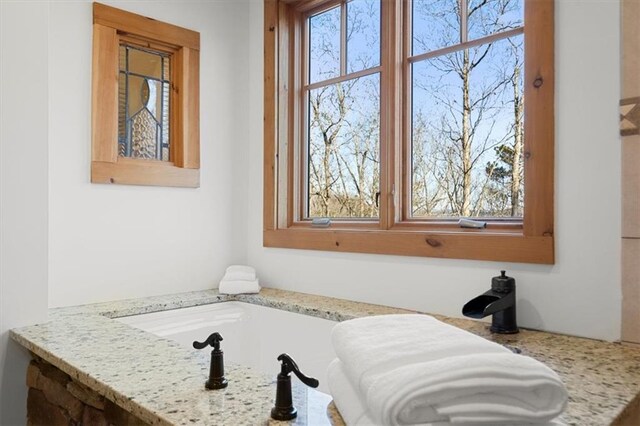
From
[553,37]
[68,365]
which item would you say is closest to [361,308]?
[68,365]

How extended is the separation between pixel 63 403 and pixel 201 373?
61 centimetres

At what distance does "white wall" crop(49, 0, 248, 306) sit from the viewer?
1859mm

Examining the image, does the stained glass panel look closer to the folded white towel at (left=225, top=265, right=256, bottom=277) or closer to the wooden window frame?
the wooden window frame

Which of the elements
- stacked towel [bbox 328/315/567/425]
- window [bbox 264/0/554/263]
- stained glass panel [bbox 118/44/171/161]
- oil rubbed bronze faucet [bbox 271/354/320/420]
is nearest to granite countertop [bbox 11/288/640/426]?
oil rubbed bronze faucet [bbox 271/354/320/420]

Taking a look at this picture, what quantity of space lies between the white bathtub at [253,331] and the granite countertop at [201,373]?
222 millimetres

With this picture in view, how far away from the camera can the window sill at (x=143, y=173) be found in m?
1.95

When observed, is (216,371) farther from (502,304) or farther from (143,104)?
(143,104)

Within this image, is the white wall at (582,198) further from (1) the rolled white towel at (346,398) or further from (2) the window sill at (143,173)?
(2) the window sill at (143,173)

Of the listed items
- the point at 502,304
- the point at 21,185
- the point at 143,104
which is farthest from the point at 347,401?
the point at 143,104

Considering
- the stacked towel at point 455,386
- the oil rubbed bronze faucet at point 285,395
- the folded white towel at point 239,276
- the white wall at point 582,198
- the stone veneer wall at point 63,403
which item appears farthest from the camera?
the folded white towel at point 239,276

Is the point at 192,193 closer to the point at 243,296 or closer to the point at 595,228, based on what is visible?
the point at 243,296

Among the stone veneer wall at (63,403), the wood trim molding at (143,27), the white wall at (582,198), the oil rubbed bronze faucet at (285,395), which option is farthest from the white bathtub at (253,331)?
the wood trim molding at (143,27)

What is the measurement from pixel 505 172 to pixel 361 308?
2.45ft

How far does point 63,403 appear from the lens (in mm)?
1355
